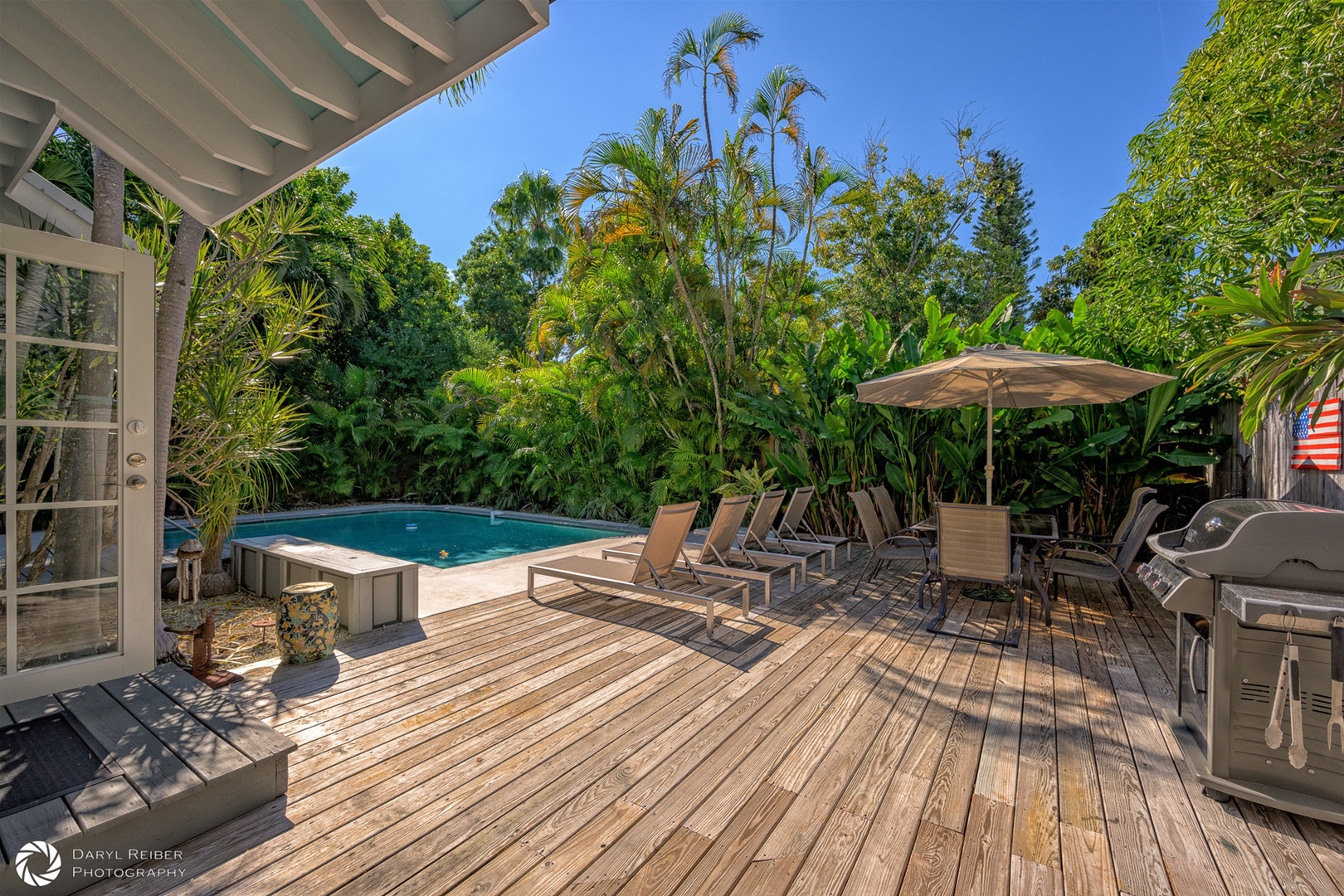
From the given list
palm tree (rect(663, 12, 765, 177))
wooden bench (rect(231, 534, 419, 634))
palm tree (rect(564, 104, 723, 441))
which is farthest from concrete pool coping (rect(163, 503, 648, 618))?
palm tree (rect(663, 12, 765, 177))

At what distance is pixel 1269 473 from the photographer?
5344 mm

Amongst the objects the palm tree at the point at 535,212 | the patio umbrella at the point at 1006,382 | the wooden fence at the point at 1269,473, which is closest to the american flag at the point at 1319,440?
the wooden fence at the point at 1269,473

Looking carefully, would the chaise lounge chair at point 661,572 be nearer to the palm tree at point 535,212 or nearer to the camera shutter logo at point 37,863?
the camera shutter logo at point 37,863

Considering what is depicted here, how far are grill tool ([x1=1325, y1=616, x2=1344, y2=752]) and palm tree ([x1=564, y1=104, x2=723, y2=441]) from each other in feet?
25.5

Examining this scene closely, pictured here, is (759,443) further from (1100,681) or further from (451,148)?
(451,148)

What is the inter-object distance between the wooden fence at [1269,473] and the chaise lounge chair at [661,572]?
407 cm

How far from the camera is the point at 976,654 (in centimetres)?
389

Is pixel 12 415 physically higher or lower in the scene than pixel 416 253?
lower

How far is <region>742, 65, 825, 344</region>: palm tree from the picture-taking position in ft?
30.1

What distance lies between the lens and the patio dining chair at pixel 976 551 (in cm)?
424

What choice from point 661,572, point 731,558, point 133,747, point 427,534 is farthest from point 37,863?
point 427,534

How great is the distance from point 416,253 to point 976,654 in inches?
750

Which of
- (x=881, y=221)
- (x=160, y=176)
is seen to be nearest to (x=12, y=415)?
(x=160, y=176)

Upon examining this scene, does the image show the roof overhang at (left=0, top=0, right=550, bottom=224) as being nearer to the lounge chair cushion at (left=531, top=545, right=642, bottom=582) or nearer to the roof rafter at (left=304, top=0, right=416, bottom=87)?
the roof rafter at (left=304, top=0, right=416, bottom=87)
